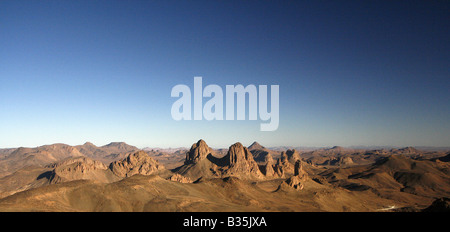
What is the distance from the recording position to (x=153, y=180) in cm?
9569

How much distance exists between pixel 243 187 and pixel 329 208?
43.0m

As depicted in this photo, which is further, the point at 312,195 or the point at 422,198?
the point at 422,198

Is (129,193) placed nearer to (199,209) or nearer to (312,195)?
(199,209)

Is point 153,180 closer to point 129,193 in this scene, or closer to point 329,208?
point 129,193
